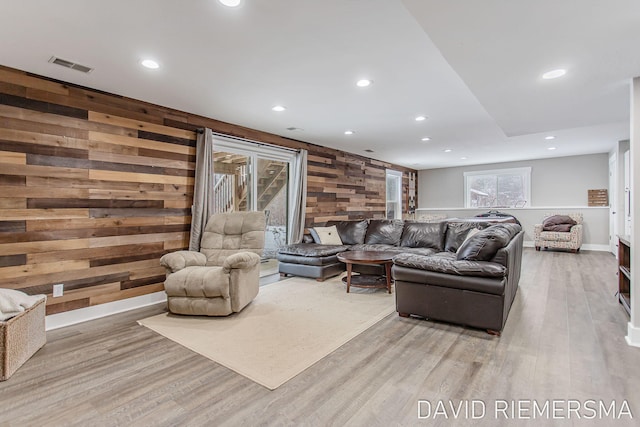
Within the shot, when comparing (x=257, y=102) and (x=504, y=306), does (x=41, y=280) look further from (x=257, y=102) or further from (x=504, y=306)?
(x=504, y=306)

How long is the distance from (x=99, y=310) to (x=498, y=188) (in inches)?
383

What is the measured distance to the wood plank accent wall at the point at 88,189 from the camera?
9.36 ft

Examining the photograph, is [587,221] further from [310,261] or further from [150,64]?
[150,64]

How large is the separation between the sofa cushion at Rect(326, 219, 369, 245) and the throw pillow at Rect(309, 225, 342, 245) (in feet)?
0.62

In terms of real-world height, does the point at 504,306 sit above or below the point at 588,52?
below

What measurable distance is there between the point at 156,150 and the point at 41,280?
1.76 meters

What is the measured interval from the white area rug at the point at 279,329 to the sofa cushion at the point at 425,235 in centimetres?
154

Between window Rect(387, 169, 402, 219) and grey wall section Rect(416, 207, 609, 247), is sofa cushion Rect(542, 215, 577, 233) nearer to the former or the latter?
grey wall section Rect(416, 207, 609, 247)

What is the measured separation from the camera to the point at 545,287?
4324 mm

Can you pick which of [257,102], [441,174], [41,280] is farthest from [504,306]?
[441,174]

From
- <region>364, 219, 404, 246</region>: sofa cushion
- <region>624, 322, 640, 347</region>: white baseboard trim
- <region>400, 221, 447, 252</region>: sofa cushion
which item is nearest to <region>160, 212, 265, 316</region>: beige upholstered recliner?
<region>364, 219, 404, 246</region>: sofa cushion

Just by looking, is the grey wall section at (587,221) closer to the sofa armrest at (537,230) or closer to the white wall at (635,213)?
the sofa armrest at (537,230)

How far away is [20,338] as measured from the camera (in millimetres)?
2262

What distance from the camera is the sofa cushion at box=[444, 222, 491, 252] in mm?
5000
